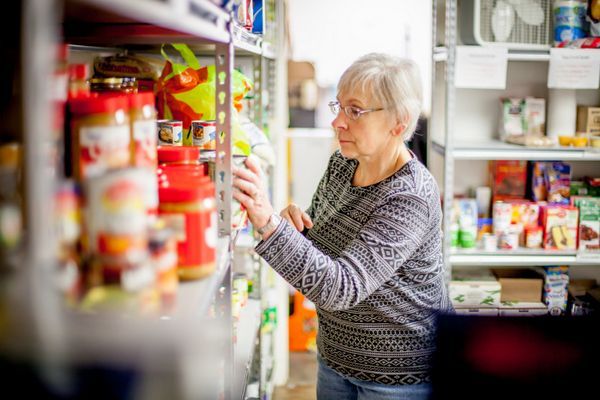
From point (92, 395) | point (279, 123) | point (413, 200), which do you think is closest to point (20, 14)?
point (92, 395)

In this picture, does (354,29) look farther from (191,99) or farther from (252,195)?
(252,195)

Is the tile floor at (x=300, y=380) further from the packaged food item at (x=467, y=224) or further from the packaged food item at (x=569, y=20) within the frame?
the packaged food item at (x=569, y=20)

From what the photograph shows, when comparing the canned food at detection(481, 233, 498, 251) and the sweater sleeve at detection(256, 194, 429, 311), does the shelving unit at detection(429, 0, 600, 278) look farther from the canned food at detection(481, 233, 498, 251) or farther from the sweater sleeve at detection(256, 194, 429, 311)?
the sweater sleeve at detection(256, 194, 429, 311)

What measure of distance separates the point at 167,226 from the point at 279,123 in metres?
2.69

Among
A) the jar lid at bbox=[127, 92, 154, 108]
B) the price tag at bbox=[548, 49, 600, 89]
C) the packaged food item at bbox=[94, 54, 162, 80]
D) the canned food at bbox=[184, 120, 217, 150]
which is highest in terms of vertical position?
the price tag at bbox=[548, 49, 600, 89]

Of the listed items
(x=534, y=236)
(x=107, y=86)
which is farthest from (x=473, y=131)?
(x=107, y=86)

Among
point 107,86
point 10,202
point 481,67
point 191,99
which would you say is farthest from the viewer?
point 481,67

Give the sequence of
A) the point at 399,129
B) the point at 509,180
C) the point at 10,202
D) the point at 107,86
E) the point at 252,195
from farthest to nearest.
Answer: the point at 509,180, the point at 399,129, the point at 252,195, the point at 107,86, the point at 10,202

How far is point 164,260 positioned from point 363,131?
1.05 m

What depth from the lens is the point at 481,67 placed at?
316 centimetres

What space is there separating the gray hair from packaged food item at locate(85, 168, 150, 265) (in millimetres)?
1129

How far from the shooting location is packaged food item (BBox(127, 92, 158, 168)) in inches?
44.7

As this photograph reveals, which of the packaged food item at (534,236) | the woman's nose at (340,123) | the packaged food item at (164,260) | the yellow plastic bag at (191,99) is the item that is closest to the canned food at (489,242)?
the packaged food item at (534,236)

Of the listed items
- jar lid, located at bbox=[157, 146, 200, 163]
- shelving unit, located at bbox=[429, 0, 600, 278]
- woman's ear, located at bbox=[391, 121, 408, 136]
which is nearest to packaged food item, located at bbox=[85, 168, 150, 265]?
jar lid, located at bbox=[157, 146, 200, 163]
